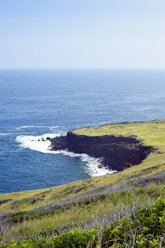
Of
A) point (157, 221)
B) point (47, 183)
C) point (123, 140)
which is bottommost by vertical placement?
point (47, 183)

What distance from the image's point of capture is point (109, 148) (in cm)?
6744

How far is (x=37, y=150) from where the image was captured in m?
71.9

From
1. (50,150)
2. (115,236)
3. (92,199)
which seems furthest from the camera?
(50,150)

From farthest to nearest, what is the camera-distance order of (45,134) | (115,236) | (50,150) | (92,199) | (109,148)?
(45,134) < (50,150) < (109,148) < (92,199) < (115,236)

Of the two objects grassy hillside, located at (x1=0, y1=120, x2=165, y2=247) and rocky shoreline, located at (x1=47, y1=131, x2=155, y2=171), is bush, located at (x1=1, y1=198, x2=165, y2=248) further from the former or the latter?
rocky shoreline, located at (x1=47, y1=131, x2=155, y2=171)

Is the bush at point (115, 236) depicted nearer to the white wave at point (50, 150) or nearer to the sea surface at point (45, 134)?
the sea surface at point (45, 134)

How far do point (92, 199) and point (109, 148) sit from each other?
5305 centimetres

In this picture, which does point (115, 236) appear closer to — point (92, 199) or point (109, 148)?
point (92, 199)

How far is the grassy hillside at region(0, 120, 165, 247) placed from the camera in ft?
30.8

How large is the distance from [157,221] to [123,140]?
62.0 m

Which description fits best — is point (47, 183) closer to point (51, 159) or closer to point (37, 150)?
point (51, 159)

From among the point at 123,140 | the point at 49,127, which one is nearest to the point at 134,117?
the point at 49,127

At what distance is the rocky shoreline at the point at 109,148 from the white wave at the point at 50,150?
4.73 ft

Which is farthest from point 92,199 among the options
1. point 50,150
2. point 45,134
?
point 45,134
